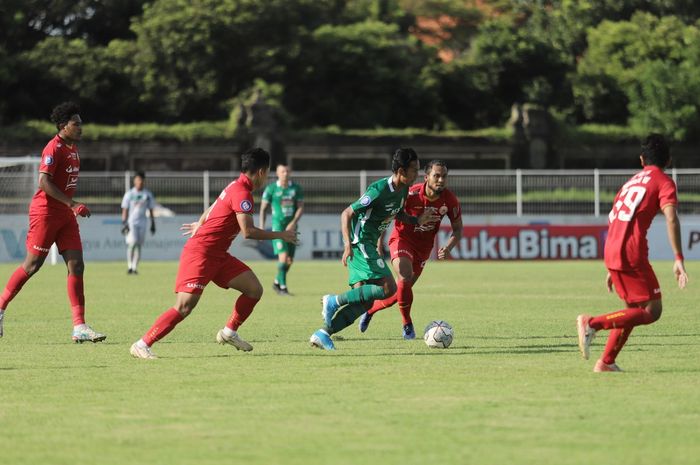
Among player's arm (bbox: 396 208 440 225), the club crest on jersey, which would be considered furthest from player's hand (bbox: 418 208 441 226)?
the club crest on jersey

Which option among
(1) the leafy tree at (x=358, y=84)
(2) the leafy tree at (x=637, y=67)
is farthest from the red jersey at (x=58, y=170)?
(1) the leafy tree at (x=358, y=84)

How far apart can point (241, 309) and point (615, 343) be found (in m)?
3.28

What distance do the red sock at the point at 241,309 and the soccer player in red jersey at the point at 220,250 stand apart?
1 cm

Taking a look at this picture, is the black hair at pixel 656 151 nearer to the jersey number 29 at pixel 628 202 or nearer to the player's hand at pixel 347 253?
the jersey number 29 at pixel 628 202

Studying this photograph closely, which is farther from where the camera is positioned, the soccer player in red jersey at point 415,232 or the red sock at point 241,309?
the soccer player in red jersey at point 415,232

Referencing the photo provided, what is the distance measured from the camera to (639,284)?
9320mm

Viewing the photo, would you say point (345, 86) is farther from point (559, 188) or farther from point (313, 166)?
point (559, 188)

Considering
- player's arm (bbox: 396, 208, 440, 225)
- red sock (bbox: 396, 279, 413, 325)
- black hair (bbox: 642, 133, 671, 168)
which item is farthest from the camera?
red sock (bbox: 396, 279, 413, 325)

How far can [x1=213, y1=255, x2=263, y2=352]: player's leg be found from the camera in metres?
10.8

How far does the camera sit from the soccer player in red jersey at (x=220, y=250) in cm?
1046

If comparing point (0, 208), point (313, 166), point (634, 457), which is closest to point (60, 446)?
point (634, 457)

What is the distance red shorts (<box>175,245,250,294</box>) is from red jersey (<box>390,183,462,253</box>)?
2531 mm

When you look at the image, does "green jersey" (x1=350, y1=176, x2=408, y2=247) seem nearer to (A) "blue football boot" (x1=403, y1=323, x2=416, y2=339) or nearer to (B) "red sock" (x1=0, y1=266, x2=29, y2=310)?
(A) "blue football boot" (x1=403, y1=323, x2=416, y2=339)

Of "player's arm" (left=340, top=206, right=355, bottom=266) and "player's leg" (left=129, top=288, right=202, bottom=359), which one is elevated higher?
"player's arm" (left=340, top=206, right=355, bottom=266)
